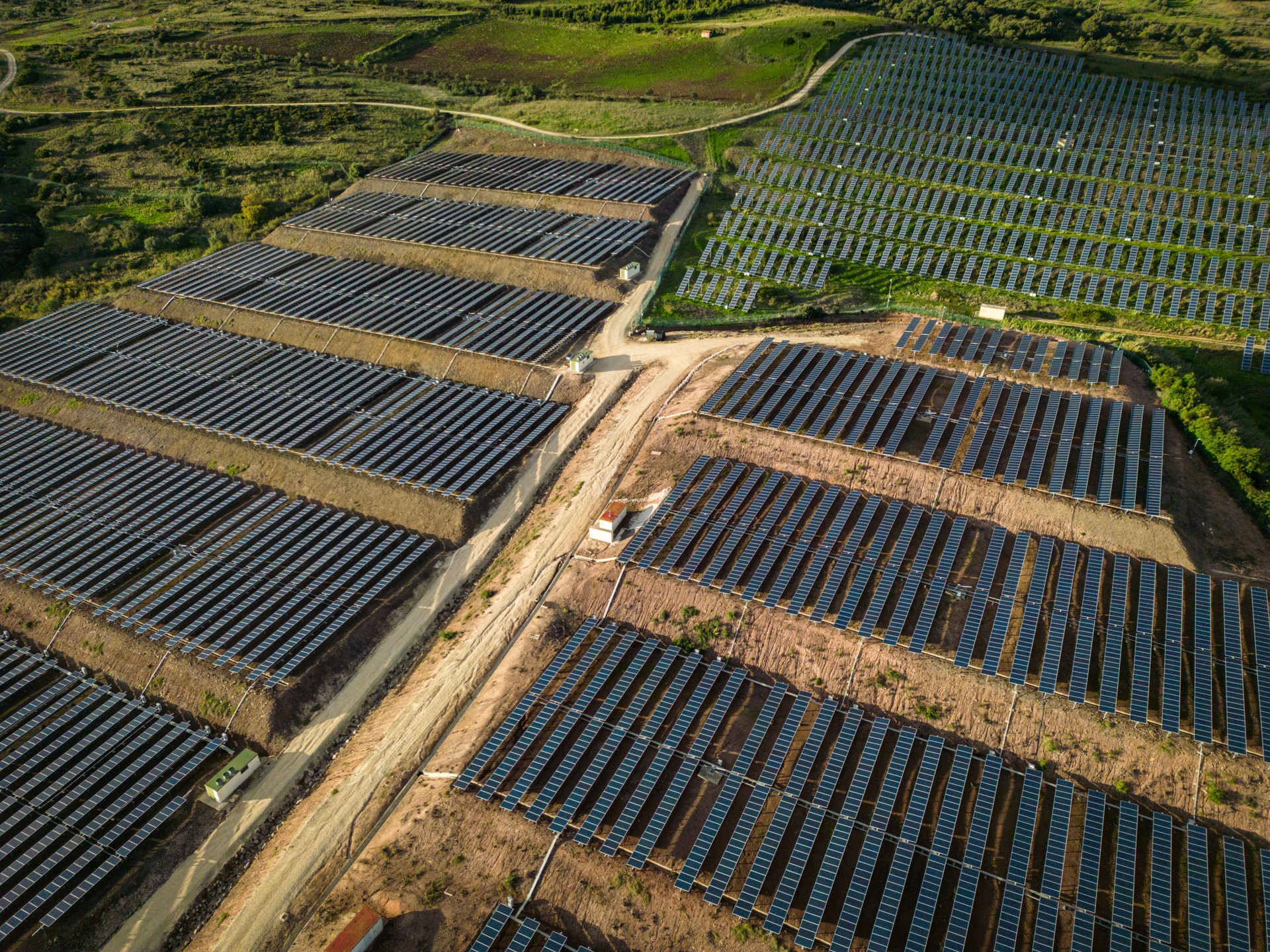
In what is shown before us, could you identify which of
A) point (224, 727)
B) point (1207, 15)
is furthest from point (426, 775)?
point (1207, 15)

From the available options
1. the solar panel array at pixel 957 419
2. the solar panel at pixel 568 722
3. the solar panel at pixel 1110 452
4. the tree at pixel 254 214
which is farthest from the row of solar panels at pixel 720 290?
the tree at pixel 254 214

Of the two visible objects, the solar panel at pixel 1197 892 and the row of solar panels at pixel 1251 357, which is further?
the row of solar panels at pixel 1251 357

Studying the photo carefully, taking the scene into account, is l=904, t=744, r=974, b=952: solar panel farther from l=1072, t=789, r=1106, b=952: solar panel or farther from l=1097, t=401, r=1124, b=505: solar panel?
l=1097, t=401, r=1124, b=505: solar panel

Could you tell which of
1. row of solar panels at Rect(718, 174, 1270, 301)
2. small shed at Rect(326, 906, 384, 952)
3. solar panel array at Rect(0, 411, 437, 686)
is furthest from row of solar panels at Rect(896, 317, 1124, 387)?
small shed at Rect(326, 906, 384, 952)

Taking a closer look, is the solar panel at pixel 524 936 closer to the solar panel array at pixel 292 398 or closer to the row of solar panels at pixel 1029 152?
the solar panel array at pixel 292 398

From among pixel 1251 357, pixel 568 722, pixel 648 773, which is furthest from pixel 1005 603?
pixel 1251 357

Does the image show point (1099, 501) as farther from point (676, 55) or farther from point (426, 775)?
point (676, 55)
